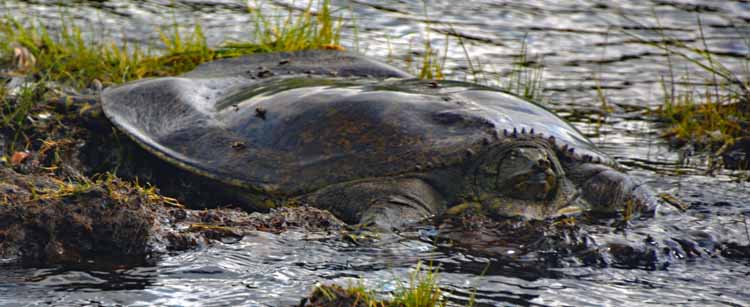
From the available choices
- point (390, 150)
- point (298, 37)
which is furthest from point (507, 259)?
point (298, 37)

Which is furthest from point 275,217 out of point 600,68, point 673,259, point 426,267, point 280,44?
point 600,68

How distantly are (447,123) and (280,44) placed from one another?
2312mm

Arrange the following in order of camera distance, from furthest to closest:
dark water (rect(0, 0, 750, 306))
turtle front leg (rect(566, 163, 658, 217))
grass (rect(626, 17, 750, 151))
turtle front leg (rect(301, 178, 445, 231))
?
grass (rect(626, 17, 750, 151)), turtle front leg (rect(566, 163, 658, 217)), turtle front leg (rect(301, 178, 445, 231)), dark water (rect(0, 0, 750, 306))

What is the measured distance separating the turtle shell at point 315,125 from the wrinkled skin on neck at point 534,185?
0.29 feet

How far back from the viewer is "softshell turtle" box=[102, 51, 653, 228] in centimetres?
399

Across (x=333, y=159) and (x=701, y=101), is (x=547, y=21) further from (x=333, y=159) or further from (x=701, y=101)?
(x=333, y=159)

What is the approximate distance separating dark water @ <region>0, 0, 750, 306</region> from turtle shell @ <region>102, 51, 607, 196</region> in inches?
20.8

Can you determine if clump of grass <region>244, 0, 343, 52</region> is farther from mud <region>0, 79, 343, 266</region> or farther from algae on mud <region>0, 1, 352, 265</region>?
mud <region>0, 79, 343, 266</region>

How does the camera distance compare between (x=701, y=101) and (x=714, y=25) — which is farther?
(x=714, y=25)

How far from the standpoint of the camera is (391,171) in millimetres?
4008

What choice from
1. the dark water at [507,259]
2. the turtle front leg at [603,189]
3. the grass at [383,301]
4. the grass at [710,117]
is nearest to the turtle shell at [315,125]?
the turtle front leg at [603,189]

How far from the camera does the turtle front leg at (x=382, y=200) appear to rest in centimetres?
387

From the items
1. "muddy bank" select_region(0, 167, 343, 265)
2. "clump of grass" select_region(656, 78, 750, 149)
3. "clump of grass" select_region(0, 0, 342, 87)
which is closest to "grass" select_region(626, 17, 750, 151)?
"clump of grass" select_region(656, 78, 750, 149)

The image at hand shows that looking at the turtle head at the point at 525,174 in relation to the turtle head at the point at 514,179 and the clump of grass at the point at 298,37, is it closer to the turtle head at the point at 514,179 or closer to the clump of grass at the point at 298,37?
the turtle head at the point at 514,179
